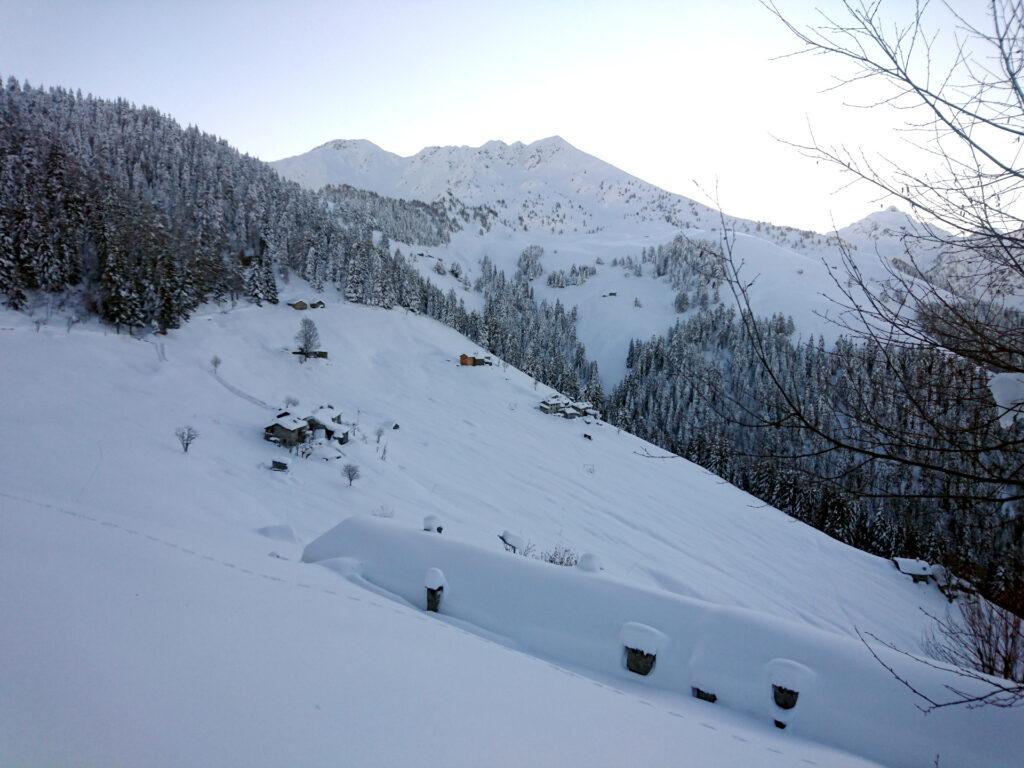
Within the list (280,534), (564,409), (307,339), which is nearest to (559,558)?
(280,534)

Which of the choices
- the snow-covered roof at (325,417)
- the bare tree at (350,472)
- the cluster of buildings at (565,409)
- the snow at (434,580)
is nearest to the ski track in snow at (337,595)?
the snow at (434,580)

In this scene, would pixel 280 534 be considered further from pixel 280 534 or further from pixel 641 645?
pixel 641 645

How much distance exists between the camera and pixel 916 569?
27578 millimetres

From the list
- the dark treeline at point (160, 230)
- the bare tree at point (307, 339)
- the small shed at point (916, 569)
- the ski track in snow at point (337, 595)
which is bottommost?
the small shed at point (916, 569)

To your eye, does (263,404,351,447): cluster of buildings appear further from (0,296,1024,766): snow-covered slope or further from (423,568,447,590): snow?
(423,568,447,590): snow

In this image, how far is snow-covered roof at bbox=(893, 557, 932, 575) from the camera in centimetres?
2727

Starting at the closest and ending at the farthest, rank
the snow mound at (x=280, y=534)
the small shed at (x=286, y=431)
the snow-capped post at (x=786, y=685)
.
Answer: the snow-capped post at (x=786, y=685), the snow mound at (x=280, y=534), the small shed at (x=286, y=431)

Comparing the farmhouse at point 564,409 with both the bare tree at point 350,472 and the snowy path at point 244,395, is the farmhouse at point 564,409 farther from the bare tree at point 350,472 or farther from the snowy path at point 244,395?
the bare tree at point 350,472

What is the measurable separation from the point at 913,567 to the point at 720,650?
33476 millimetres

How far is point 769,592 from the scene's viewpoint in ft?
67.0

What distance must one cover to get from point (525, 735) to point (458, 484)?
2077cm

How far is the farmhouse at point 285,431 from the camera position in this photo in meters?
21.6

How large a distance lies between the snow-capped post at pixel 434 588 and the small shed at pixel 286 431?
1839 centimetres

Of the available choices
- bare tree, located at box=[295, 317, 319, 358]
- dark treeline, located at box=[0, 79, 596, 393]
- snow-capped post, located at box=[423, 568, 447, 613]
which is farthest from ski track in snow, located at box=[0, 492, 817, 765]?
dark treeline, located at box=[0, 79, 596, 393]
